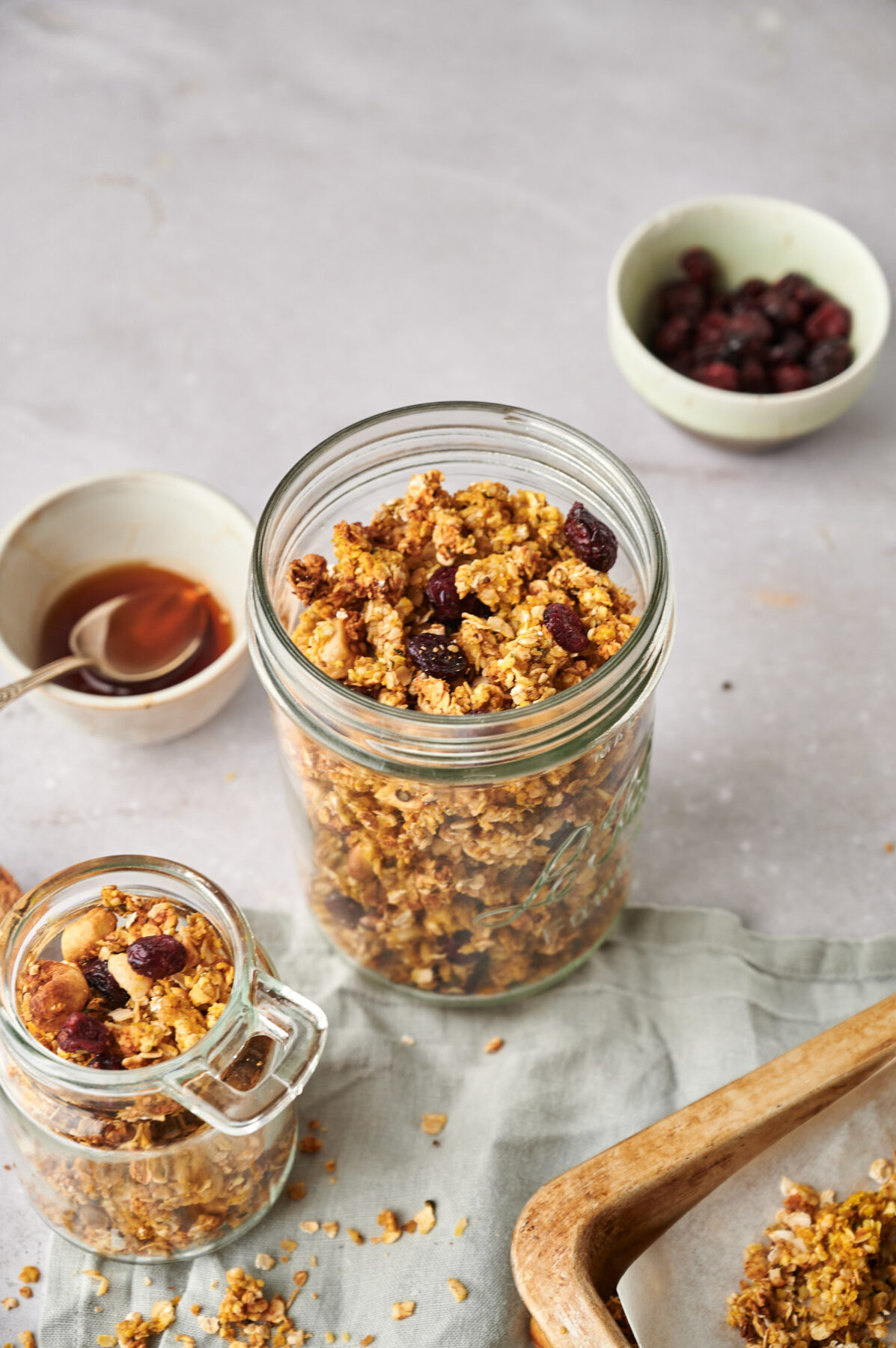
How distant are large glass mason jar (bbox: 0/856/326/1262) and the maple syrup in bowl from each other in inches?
13.2

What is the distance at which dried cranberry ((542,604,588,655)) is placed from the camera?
35.7 inches

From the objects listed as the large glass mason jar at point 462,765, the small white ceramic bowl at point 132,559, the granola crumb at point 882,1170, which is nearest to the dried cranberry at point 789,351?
the large glass mason jar at point 462,765

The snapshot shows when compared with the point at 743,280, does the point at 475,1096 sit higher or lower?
lower

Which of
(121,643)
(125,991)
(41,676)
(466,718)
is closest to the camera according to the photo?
(466,718)

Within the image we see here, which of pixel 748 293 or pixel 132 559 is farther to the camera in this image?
pixel 748 293

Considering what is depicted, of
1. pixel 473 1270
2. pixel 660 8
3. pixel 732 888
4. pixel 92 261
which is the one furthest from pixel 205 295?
pixel 473 1270

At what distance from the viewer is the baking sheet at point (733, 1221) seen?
3.15 ft

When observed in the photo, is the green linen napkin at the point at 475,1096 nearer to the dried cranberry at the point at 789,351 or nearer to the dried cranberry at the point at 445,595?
the dried cranberry at the point at 445,595

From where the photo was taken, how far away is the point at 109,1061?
2.95 feet

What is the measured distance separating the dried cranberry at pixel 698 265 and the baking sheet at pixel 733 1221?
95 centimetres

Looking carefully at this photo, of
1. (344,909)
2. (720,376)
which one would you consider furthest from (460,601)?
(720,376)

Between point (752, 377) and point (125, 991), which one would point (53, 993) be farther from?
point (752, 377)

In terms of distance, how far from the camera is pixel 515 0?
1923 millimetres

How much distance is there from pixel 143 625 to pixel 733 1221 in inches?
30.7
